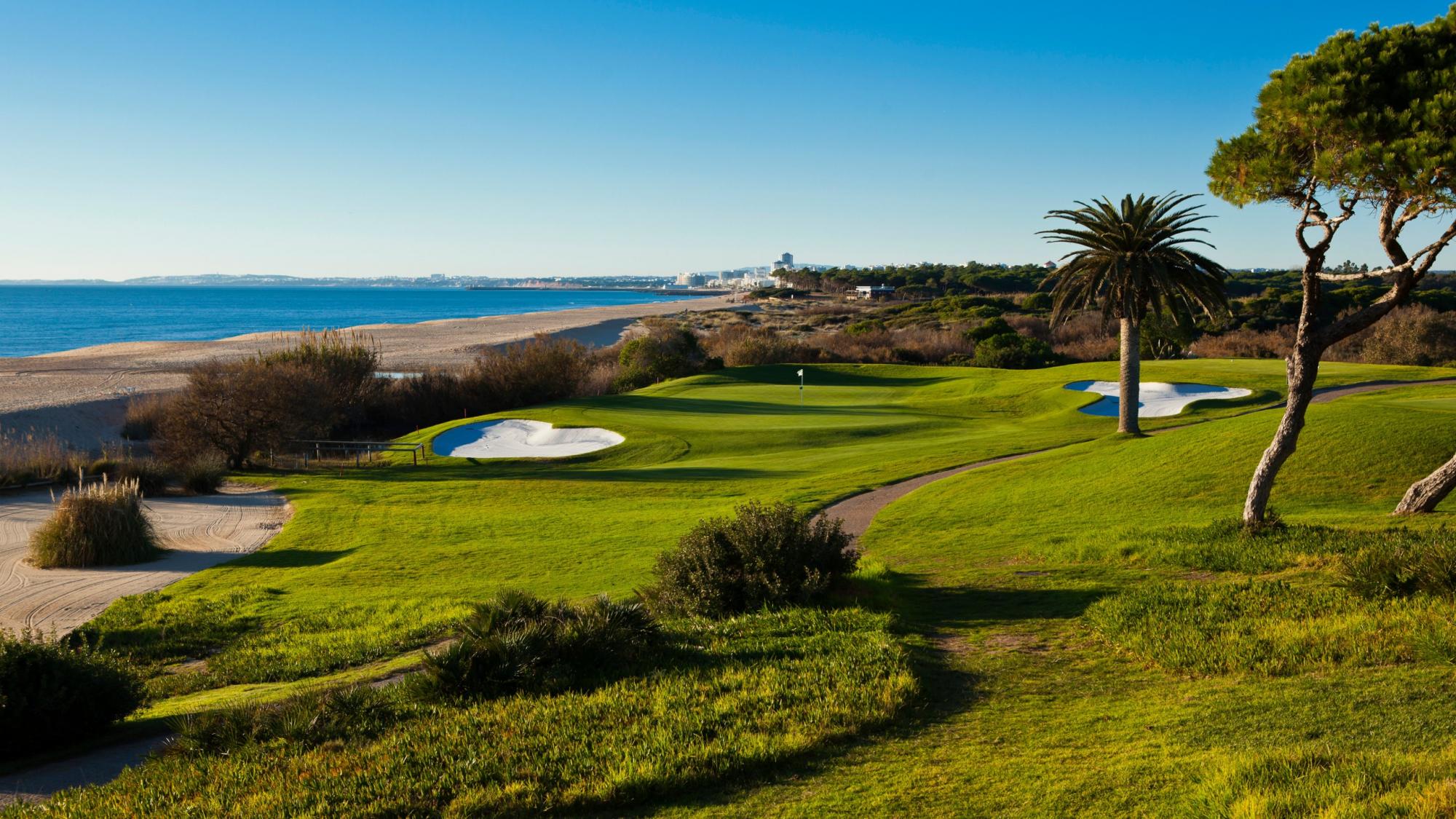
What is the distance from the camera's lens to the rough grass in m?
6.32

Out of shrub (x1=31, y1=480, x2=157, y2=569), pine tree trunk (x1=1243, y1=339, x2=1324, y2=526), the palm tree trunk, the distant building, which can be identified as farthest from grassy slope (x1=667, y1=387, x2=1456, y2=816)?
the distant building

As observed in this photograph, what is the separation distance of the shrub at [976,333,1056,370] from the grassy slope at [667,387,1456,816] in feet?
141

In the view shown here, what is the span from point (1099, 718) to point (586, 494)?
18.3m

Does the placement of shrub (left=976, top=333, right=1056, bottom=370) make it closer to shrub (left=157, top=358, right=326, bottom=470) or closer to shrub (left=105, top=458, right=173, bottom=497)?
shrub (left=157, top=358, right=326, bottom=470)

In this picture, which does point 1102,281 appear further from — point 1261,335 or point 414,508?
point 1261,335

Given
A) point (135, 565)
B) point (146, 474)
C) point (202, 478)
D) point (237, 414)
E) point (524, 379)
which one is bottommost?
point (135, 565)

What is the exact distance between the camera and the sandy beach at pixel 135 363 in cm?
4466

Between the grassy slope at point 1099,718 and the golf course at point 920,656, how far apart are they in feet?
0.10

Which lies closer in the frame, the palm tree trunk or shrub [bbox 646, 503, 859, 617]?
shrub [bbox 646, 503, 859, 617]

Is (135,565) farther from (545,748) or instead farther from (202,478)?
(545,748)

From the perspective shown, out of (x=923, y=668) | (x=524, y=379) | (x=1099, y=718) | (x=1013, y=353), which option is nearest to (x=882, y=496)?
(x=923, y=668)

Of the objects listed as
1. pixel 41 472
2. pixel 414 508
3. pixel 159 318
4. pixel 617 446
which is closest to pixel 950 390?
pixel 617 446

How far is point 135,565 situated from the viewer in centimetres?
1861

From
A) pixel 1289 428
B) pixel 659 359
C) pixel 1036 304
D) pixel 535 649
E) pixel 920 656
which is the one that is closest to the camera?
pixel 535 649
